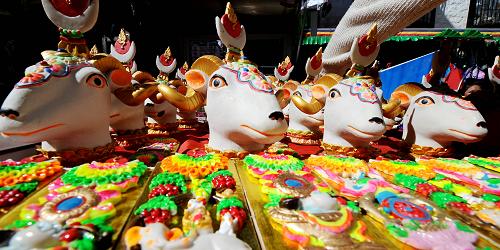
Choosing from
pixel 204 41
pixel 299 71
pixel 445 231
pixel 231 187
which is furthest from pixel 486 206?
pixel 204 41

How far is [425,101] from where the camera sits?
1931 millimetres

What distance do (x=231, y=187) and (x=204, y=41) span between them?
276 inches

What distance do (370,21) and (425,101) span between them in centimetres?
93

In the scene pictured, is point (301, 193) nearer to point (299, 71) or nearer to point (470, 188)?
point (470, 188)

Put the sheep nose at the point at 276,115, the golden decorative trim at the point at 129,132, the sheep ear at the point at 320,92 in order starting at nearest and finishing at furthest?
the sheep nose at the point at 276,115 → the golden decorative trim at the point at 129,132 → the sheep ear at the point at 320,92

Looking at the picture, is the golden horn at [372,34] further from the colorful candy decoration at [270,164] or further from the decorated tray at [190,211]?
the decorated tray at [190,211]

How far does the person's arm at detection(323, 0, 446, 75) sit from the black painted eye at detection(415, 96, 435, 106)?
73 centimetres

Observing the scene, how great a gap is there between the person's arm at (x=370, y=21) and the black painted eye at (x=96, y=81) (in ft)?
7.38

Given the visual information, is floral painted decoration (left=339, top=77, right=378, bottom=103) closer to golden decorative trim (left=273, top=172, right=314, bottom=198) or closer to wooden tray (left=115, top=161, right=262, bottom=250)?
golden decorative trim (left=273, top=172, right=314, bottom=198)

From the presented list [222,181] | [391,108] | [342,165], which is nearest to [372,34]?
[391,108]

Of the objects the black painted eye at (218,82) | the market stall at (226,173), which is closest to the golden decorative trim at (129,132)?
the market stall at (226,173)

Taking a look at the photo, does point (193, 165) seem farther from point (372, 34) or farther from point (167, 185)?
point (372, 34)

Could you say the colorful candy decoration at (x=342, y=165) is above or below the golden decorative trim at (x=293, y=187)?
below

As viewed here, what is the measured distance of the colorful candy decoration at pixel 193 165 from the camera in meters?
1.06
